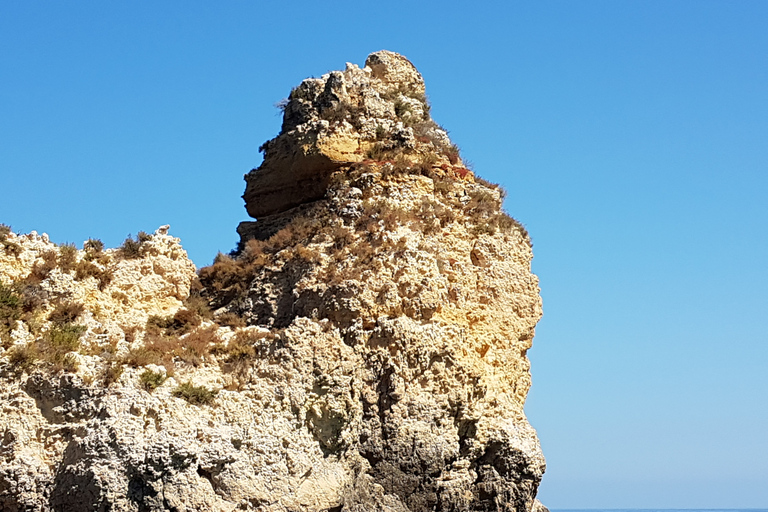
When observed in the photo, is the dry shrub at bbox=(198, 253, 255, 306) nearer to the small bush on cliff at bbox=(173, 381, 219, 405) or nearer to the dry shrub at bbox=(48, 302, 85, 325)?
the dry shrub at bbox=(48, 302, 85, 325)

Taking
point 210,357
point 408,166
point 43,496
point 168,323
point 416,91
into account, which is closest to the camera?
point 43,496

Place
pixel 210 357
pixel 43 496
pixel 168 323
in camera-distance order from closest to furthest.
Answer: pixel 43 496 < pixel 210 357 < pixel 168 323

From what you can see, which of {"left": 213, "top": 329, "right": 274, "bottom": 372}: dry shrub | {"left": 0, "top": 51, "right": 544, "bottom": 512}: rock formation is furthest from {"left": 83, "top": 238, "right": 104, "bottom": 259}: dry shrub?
{"left": 213, "top": 329, "right": 274, "bottom": 372}: dry shrub

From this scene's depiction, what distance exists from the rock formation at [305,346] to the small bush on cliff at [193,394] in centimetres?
3

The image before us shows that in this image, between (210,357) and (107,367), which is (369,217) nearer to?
(210,357)

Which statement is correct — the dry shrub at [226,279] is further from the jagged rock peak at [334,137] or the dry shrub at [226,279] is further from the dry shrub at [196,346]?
the jagged rock peak at [334,137]

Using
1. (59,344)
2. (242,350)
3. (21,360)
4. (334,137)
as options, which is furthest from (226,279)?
(21,360)

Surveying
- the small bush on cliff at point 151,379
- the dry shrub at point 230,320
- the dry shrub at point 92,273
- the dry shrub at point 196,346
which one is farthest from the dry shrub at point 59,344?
the dry shrub at point 230,320

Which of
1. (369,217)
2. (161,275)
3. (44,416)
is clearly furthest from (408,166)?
(44,416)

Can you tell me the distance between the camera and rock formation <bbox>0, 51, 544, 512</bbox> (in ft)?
51.1

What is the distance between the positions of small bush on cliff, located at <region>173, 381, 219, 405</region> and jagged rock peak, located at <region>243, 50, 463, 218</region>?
20.5 ft

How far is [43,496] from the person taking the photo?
49.9 ft

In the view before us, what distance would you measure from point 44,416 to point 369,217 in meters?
7.39

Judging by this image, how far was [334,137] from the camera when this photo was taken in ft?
68.9
